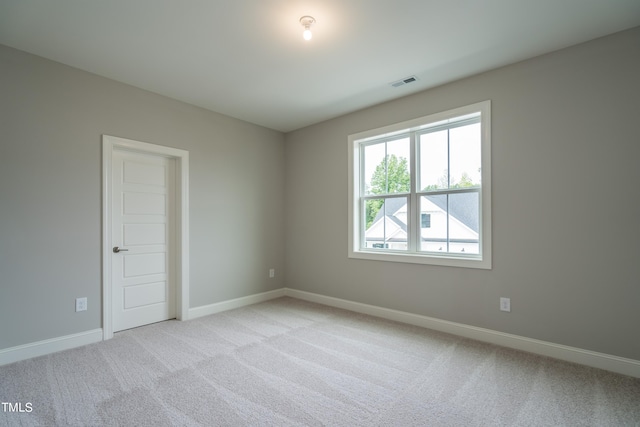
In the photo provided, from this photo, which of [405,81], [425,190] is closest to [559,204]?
[425,190]

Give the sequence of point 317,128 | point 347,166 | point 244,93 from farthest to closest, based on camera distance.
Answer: point 317,128
point 347,166
point 244,93

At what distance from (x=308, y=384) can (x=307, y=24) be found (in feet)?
9.06

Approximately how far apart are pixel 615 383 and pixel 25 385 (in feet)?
14.4

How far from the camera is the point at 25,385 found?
7.32ft

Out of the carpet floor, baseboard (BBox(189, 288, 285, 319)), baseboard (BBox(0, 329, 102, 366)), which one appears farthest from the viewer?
baseboard (BBox(189, 288, 285, 319))

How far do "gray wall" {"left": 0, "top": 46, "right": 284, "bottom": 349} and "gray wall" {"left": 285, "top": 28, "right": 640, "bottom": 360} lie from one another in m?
2.75

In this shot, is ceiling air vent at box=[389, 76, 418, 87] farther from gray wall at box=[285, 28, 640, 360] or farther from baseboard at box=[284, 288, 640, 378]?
baseboard at box=[284, 288, 640, 378]

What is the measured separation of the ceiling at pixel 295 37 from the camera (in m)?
2.18

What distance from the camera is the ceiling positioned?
2176 mm

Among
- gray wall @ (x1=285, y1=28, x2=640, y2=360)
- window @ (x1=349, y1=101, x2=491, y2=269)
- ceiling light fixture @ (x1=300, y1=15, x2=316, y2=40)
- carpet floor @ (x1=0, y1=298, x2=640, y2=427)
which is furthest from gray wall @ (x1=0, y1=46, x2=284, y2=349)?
gray wall @ (x1=285, y1=28, x2=640, y2=360)

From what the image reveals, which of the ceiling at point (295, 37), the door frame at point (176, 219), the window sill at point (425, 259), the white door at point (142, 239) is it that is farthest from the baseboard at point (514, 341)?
the ceiling at point (295, 37)

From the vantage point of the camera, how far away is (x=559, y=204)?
8.80 feet

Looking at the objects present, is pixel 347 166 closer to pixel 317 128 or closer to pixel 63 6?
pixel 317 128

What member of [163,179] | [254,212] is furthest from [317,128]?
[163,179]
